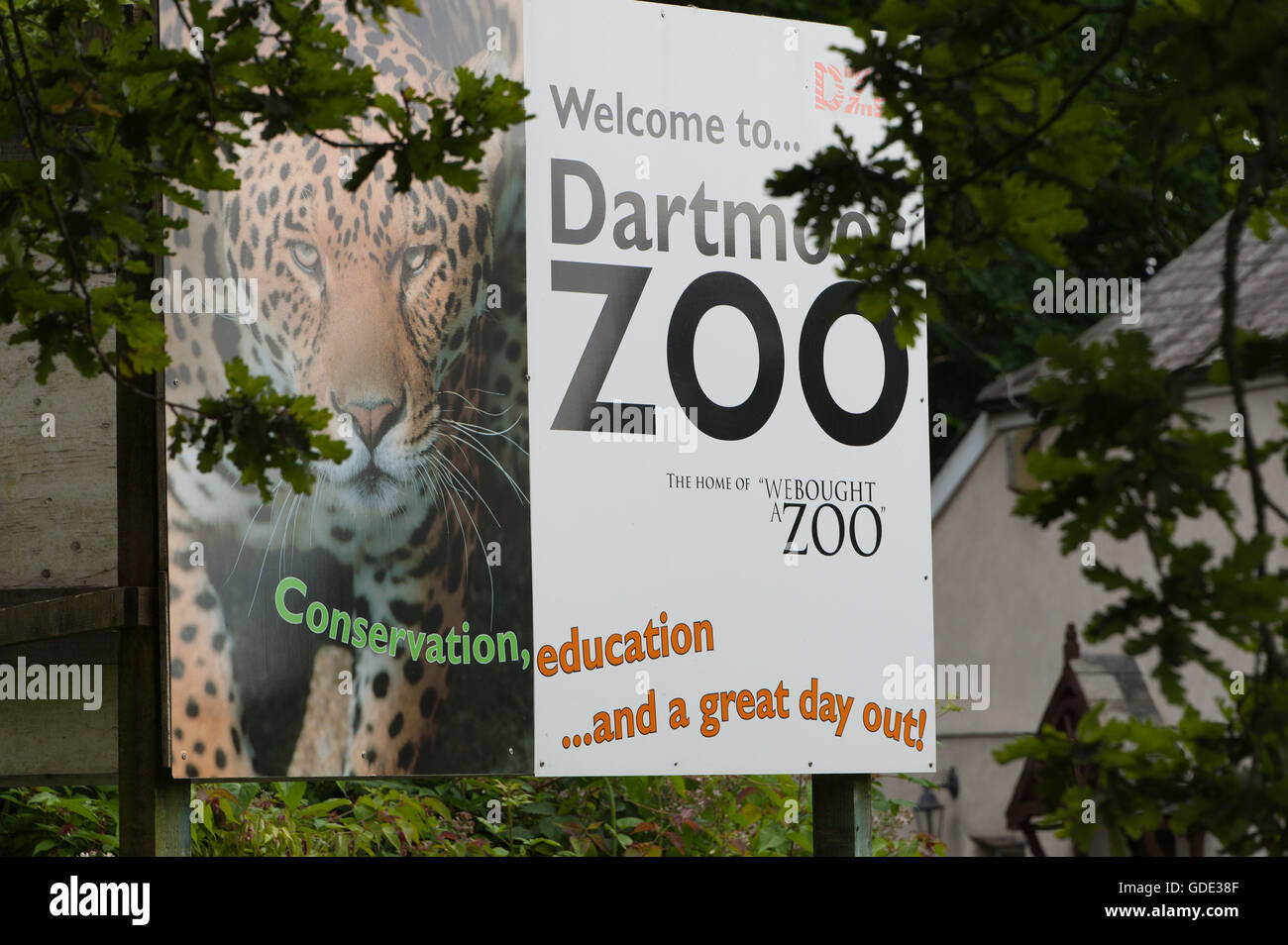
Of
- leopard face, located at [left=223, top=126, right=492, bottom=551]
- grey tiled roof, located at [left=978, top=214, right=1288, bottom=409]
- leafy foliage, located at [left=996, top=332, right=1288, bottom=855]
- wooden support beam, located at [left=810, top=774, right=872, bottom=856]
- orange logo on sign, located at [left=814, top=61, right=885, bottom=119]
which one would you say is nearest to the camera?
leafy foliage, located at [left=996, top=332, right=1288, bottom=855]

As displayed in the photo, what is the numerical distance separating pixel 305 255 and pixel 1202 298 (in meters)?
10.9

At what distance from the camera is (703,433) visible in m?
4.91

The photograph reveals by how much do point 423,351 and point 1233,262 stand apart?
10.0 ft

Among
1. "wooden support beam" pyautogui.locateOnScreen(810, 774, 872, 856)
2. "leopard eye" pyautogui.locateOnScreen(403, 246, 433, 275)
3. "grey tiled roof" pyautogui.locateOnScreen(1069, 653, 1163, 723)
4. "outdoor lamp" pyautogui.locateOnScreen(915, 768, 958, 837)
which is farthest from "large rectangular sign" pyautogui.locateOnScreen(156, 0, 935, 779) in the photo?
"outdoor lamp" pyautogui.locateOnScreen(915, 768, 958, 837)

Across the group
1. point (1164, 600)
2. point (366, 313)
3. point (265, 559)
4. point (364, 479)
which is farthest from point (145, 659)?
point (1164, 600)

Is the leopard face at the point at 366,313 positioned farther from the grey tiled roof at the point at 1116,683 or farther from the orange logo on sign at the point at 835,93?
the grey tiled roof at the point at 1116,683

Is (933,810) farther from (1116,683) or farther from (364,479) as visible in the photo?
(364,479)

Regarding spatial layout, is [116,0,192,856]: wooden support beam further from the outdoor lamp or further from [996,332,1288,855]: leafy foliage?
the outdoor lamp

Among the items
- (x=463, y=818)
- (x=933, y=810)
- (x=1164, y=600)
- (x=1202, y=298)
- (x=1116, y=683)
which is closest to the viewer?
(x=1164, y=600)

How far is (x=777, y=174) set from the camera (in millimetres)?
2352

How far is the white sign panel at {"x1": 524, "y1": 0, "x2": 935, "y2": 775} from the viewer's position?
4.70 m

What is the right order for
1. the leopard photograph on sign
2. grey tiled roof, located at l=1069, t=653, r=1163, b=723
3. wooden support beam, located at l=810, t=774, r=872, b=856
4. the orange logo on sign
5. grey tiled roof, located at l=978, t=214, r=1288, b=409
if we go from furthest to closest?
grey tiled roof, located at l=1069, t=653, r=1163, b=723 → grey tiled roof, located at l=978, t=214, r=1288, b=409 → the orange logo on sign → wooden support beam, located at l=810, t=774, r=872, b=856 → the leopard photograph on sign

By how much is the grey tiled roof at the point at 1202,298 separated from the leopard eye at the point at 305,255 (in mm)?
8302
